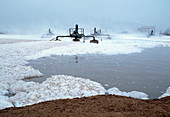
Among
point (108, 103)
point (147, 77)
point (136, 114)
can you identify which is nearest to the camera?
point (136, 114)

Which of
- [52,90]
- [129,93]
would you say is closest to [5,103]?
[52,90]

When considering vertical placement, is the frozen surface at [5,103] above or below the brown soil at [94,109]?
below

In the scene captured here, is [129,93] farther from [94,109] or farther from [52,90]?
[52,90]

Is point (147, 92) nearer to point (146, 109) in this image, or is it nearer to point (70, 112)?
point (146, 109)

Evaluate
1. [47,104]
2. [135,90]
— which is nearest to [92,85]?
[135,90]

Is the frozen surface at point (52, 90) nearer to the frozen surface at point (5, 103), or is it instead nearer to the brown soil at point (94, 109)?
the frozen surface at point (5, 103)

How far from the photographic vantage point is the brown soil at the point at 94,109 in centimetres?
290

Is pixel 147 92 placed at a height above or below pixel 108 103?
below

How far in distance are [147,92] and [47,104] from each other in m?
3.04

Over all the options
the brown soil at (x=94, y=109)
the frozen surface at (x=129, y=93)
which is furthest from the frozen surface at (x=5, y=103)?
the frozen surface at (x=129, y=93)

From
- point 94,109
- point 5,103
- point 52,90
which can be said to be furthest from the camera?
point 52,90

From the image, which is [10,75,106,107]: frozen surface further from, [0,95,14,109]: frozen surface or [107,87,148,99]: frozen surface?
[107,87,148,99]: frozen surface

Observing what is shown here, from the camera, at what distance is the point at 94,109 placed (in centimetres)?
313

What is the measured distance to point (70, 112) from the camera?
300 cm
